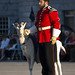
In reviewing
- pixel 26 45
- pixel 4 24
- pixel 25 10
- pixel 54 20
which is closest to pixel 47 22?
pixel 54 20

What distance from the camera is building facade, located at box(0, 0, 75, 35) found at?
86.5 ft

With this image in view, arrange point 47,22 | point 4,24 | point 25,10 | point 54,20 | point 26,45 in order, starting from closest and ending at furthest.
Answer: point 54,20, point 47,22, point 26,45, point 25,10, point 4,24

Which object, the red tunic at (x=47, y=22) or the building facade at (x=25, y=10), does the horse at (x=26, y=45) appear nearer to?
the red tunic at (x=47, y=22)

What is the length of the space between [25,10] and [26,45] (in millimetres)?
15996

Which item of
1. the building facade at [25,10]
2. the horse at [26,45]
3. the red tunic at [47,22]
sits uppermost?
the building facade at [25,10]

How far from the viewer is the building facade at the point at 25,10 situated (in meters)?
26.4

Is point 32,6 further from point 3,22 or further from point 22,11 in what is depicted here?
point 3,22

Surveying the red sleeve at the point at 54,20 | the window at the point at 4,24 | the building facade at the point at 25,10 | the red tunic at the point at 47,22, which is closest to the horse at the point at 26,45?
the red tunic at the point at 47,22

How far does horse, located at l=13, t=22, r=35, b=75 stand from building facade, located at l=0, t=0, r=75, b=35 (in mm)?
14919

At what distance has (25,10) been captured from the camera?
26.7m

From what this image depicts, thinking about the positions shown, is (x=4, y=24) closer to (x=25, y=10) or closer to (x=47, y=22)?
(x=25, y=10)

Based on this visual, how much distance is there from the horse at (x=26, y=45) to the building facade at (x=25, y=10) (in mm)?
14919

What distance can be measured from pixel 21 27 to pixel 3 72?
2.42 meters

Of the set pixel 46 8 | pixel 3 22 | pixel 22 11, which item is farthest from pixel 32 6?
pixel 46 8
